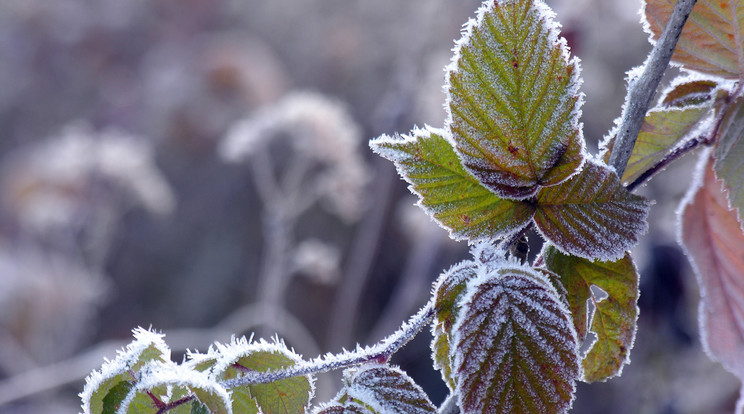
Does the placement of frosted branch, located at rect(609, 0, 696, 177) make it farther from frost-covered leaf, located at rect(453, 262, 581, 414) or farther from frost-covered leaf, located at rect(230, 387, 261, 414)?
frost-covered leaf, located at rect(230, 387, 261, 414)

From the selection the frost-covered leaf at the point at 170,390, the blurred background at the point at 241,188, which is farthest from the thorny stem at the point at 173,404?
the blurred background at the point at 241,188

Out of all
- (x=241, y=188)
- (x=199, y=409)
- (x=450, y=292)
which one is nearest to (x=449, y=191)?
(x=450, y=292)

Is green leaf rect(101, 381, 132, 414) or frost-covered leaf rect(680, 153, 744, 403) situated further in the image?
frost-covered leaf rect(680, 153, 744, 403)

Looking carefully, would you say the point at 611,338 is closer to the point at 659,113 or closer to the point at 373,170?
the point at 659,113

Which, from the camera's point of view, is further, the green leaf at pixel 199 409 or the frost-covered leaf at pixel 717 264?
the frost-covered leaf at pixel 717 264

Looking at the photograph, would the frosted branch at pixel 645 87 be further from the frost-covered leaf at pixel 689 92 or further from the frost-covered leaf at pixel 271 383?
the frost-covered leaf at pixel 271 383

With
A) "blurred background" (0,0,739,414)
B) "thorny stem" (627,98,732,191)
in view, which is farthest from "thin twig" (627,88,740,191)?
"blurred background" (0,0,739,414)
